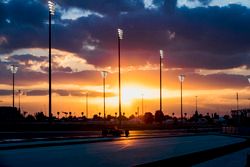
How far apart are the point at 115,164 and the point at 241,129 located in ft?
204

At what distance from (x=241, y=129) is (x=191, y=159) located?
6034cm

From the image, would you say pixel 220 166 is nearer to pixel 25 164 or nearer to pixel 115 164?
pixel 115 164

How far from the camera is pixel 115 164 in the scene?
91.3ft

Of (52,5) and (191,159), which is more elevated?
(52,5)

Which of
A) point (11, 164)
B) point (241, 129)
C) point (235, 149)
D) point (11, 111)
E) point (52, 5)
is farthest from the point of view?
point (11, 111)

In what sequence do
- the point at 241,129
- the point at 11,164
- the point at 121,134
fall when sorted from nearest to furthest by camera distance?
the point at 11,164, the point at 121,134, the point at 241,129

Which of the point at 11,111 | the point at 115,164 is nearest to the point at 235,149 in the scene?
the point at 115,164

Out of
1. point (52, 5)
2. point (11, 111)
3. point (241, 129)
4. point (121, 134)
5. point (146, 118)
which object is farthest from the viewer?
point (146, 118)

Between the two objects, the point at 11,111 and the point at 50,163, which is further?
the point at 11,111

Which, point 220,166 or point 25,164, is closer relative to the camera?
point 25,164

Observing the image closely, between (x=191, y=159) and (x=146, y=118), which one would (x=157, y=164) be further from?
(x=146, y=118)

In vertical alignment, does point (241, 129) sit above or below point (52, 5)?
below

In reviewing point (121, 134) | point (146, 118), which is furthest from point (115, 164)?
point (146, 118)

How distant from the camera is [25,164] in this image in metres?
27.0
